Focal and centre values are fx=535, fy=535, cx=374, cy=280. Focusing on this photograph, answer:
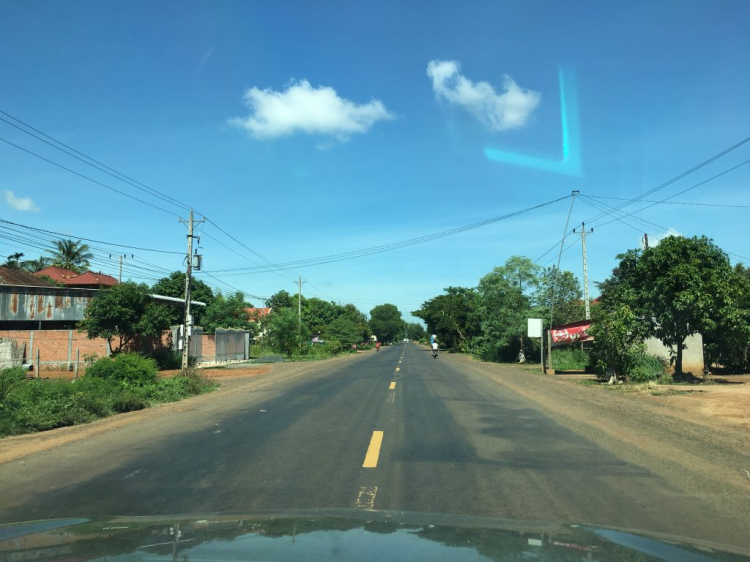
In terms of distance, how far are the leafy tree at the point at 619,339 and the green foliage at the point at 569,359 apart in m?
11.2

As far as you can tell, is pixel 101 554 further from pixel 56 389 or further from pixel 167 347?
pixel 167 347

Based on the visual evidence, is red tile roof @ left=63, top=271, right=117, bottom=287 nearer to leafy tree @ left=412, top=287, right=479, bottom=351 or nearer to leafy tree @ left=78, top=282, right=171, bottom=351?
leafy tree @ left=78, top=282, right=171, bottom=351

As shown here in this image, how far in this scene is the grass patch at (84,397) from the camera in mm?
10984

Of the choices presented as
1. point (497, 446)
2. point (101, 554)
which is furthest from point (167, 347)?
point (101, 554)

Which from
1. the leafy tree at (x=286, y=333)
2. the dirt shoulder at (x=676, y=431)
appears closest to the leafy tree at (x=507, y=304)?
the leafy tree at (x=286, y=333)

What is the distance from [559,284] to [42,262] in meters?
61.3

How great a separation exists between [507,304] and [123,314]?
28028 mm

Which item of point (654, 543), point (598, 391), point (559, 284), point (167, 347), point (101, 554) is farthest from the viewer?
point (559, 284)

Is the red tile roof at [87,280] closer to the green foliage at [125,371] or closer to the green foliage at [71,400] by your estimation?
the green foliage at [125,371]

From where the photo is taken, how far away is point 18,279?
44.7 meters

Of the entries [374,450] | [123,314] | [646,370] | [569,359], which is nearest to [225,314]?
[123,314]

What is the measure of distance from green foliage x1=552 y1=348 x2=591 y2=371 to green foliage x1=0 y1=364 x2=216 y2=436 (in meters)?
24.2

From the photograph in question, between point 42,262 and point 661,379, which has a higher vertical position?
point 42,262

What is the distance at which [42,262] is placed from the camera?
220ft
